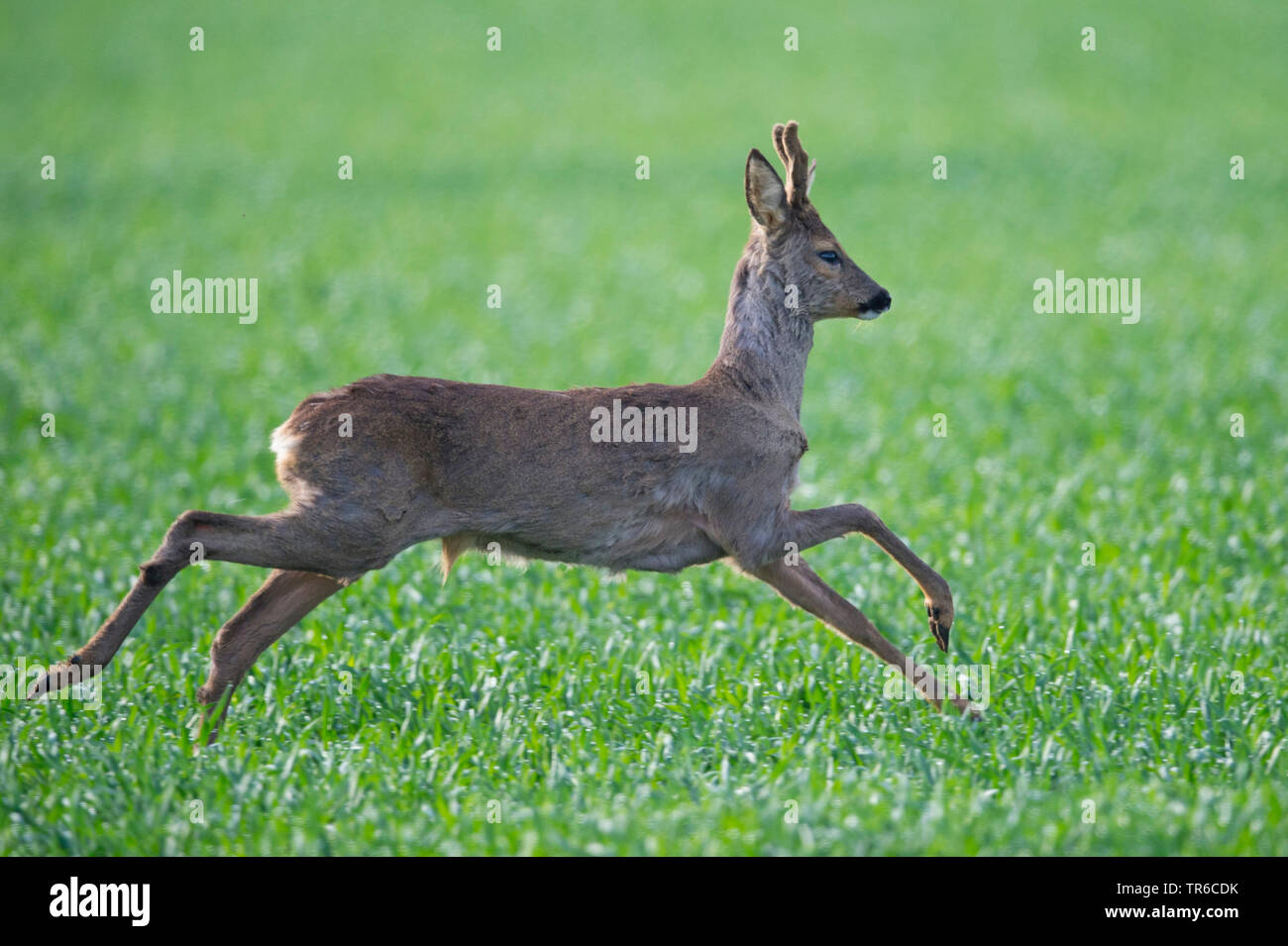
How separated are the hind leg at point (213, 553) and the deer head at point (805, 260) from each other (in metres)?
2.25

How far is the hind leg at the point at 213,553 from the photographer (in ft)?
18.8

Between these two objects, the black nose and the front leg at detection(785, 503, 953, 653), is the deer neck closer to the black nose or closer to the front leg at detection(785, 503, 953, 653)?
the black nose

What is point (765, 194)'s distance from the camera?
661cm

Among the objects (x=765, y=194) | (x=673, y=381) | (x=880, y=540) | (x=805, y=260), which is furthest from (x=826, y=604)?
(x=673, y=381)

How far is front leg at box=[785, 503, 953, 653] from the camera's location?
254 inches

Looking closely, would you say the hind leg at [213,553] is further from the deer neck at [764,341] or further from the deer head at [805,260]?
the deer head at [805,260]

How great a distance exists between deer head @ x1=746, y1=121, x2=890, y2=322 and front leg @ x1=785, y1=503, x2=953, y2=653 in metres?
0.90

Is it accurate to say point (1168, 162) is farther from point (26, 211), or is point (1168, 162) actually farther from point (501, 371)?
point (26, 211)

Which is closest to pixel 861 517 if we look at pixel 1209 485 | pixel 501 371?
pixel 1209 485

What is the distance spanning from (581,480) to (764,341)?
1.21 metres

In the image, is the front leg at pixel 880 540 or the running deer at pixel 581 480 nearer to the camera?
the running deer at pixel 581 480

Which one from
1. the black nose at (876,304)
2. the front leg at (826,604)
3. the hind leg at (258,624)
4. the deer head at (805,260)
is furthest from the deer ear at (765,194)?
the hind leg at (258,624)

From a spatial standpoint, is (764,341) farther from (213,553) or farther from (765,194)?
(213,553)

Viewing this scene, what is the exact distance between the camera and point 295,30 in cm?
4234
